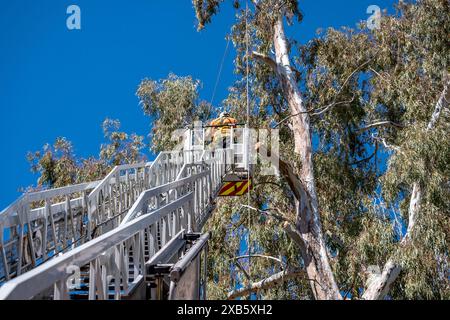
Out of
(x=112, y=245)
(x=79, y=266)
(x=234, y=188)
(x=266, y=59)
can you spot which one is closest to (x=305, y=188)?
(x=234, y=188)

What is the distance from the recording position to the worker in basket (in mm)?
12591

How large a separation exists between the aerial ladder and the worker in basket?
318cm

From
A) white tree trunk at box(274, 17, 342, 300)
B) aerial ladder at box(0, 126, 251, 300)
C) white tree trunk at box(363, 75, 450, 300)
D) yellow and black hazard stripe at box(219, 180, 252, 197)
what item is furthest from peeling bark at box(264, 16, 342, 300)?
aerial ladder at box(0, 126, 251, 300)

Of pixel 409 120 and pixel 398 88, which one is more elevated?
pixel 398 88

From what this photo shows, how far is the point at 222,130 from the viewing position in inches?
→ 502

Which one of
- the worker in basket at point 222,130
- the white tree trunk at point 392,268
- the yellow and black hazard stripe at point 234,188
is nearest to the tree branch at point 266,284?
the white tree trunk at point 392,268

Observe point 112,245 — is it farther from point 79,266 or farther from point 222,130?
point 222,130

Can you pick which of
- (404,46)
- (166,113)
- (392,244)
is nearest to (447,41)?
(404,46)

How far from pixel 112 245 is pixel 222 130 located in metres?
10.1

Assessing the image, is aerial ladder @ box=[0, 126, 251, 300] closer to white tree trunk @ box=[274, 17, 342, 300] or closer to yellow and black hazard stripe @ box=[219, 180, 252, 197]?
yellow and black hazard stripe @ box=[219, 180, 252, 197]

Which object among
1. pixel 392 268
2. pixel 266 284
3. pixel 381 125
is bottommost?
pixel 266 284

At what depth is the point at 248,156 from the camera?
12.4 m
